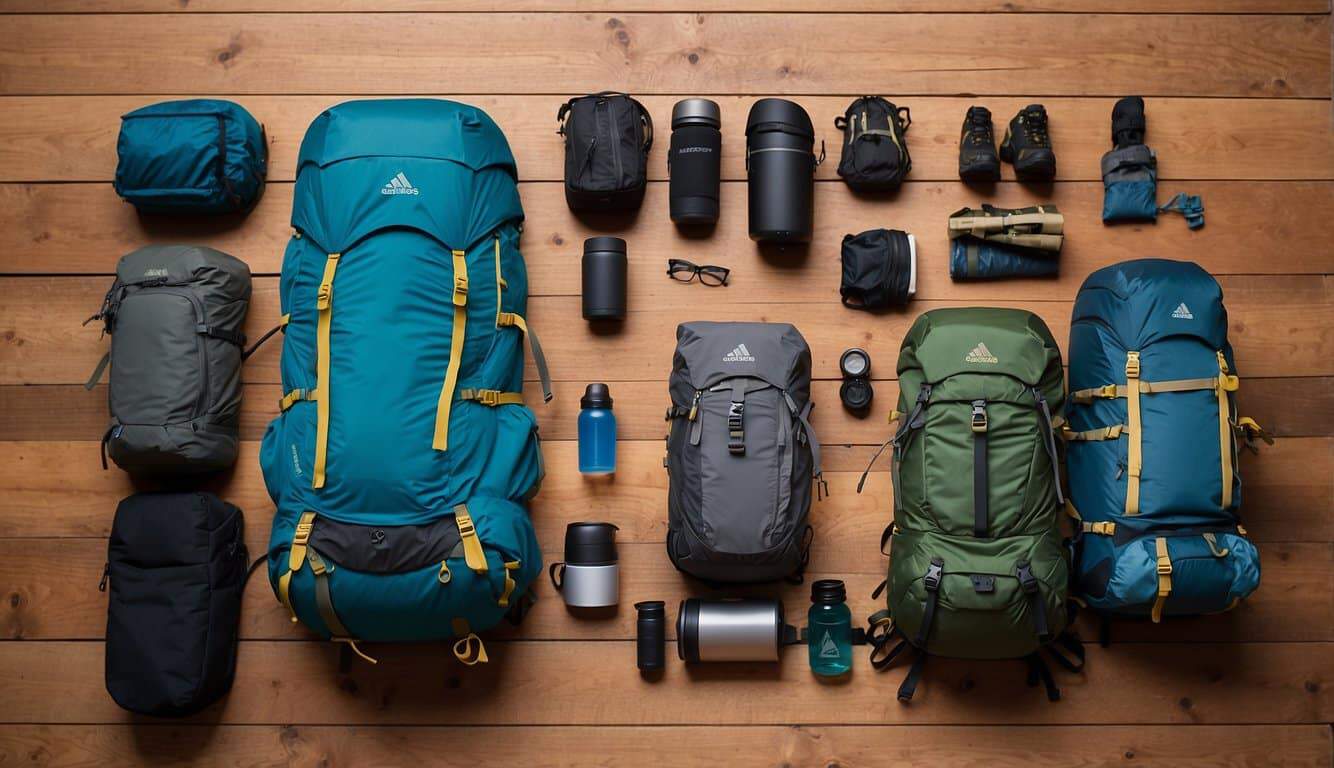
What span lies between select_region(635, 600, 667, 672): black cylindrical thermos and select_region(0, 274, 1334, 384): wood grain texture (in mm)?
529

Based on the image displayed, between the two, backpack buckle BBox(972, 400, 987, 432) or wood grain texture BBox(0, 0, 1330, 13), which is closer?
backpack buckle BBox(972, 400, 987, 432)

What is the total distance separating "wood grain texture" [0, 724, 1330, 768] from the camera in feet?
6.83

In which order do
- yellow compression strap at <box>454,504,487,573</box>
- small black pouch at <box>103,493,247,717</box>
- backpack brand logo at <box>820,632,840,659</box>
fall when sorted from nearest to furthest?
yellow compression strap at <box>454,504,487,573</box> → small black pouch at <box>103,493,247,717</box> → backpack brand logo at <box>820,632,840,659</box>

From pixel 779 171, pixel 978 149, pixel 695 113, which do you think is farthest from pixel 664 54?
pixel 978 149

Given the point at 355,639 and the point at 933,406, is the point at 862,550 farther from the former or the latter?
the point at 355,639

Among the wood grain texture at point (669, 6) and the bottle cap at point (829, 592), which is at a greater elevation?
the wood grain texture at point (669, 6)

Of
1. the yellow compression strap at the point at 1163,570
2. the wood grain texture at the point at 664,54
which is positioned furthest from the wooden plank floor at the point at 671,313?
the yellow compression strap at the point at 1163,570

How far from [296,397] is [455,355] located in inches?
14.0

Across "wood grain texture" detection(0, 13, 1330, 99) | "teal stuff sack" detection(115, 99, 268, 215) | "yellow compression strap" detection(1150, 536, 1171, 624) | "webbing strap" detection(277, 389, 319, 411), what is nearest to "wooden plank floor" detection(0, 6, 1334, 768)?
"wood grain texture" detection(0, 13, 1330, 99)

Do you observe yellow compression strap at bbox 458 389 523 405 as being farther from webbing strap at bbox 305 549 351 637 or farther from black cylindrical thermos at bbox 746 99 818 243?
black cylindrical thermos at bbox 746 99 818 243

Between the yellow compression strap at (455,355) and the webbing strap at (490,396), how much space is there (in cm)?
3

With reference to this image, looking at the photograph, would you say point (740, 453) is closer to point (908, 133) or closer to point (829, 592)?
point (829, 592)

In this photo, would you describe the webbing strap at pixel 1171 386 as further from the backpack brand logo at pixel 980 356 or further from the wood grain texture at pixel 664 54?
the wood grain texture at pixel 664 54

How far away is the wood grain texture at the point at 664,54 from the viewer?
221 centimetres
